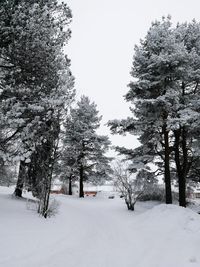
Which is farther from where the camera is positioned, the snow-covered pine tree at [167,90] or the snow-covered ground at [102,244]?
the snow-covered pine tree at [167,90]

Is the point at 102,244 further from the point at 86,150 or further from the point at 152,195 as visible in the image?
the point at 86,150

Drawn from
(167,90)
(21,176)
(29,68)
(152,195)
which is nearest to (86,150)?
(152,195)

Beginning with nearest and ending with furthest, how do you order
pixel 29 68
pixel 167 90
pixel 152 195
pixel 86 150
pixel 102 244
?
1. pixel 102 244
2. pixel 29 68
3. pixel 167 90
4. pixel 152 195
5. pixel 86 150

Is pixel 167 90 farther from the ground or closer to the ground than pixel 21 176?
farther from the ground

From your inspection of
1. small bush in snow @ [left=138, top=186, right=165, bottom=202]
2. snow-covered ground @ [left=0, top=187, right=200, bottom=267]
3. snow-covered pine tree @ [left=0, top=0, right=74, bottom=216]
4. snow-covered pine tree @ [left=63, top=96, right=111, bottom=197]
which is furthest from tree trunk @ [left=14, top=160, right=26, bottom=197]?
snow-covered pine tree @ [left=63, top=96, right=111, bottom=197]

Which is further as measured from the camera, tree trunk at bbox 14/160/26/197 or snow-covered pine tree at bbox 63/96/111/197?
snow-covered pine tree at bbox 63/96/111/197

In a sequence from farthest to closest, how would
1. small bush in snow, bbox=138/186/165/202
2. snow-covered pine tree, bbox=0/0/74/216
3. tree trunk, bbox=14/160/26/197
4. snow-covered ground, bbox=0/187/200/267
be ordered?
1. small bush in snow, bbox=138/186/165/202
2. tree trunk, bbox=14/160/26/197
3. snow-covered pine tree, bbox=0/0/74/216
4. snow-covered ground, bbox=0/187/200/267

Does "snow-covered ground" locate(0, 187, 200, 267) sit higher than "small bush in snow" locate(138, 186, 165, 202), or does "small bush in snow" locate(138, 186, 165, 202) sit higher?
"small bush in snow" locate(138, 186, 165, 202)

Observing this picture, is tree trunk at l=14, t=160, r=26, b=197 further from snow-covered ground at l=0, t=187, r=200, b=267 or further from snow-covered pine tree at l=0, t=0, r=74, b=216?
snow-covered pine tree at l=0, t=0, r=74, b=216

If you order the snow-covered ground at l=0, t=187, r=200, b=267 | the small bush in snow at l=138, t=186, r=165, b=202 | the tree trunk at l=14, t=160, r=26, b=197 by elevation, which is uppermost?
the tree trunk at l=14, t=160, r=26, b=197

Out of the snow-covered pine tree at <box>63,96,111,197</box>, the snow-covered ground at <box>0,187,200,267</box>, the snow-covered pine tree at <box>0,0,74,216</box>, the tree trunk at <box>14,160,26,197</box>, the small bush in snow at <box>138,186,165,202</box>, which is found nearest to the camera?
the snow-covered ground at <box>0,187,200,267</box>

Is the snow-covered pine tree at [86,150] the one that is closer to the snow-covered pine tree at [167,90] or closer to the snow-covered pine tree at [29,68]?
the snow-covered pine tree at [167,90]

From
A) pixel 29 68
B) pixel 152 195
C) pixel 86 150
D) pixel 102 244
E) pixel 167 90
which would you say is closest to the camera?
pixel 102 244

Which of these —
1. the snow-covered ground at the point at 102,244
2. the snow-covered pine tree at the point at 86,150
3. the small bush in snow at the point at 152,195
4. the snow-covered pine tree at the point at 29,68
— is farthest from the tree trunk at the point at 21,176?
the snow-covered pine tree at the point at 86,150
